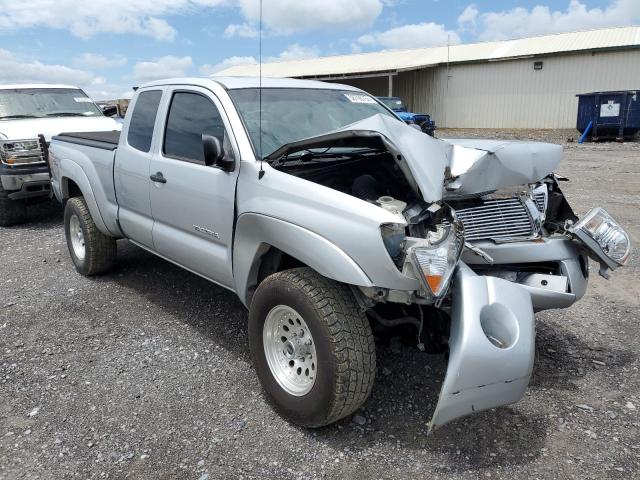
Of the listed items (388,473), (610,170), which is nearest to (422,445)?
(388,473)

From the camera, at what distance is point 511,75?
2623cm

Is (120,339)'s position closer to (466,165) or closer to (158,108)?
(158,108)

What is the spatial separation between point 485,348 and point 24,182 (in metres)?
7.37

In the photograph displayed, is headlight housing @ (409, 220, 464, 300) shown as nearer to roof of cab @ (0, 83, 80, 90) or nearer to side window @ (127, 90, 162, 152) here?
side window @ (127, 90, 162, 152)

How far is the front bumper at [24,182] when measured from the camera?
25.2ft

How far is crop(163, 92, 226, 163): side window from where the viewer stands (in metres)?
3.71

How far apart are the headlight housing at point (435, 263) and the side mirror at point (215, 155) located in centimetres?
135

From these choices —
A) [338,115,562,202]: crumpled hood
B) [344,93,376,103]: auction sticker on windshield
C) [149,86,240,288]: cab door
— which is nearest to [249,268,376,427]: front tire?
[149,86,240,288]: cab door

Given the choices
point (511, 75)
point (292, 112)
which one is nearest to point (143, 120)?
point (292, 112)

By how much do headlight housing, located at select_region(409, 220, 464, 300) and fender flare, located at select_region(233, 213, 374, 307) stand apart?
0.24 meters

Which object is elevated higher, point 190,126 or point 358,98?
point 358,98

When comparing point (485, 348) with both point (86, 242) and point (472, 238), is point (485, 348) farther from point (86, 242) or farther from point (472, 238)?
point (86, 242)

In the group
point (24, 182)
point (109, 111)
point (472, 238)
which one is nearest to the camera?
point (472, 238)

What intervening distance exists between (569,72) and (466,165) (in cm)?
2477
